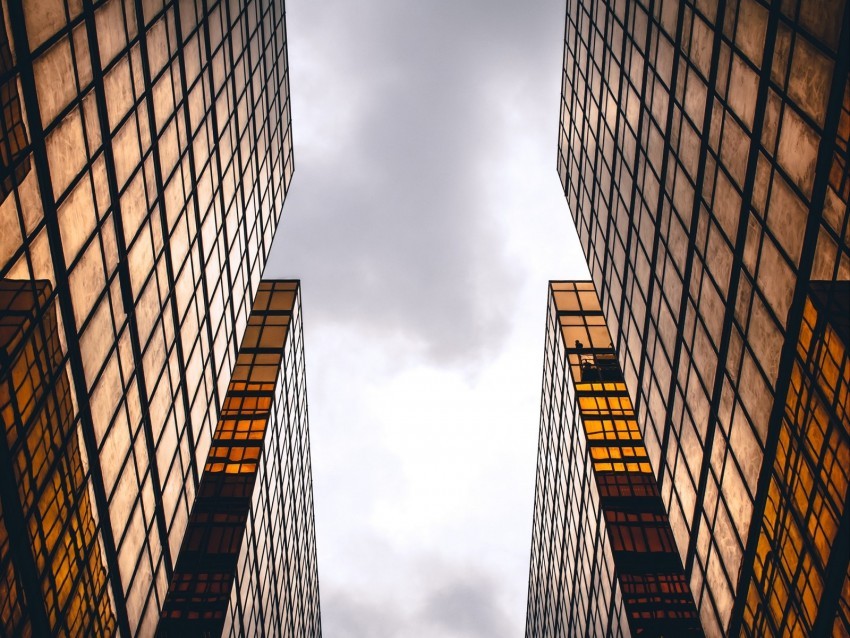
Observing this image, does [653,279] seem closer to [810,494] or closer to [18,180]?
[810,494]

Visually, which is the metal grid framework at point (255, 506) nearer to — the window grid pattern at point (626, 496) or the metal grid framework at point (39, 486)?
the metal grid framework at point (39, 486)

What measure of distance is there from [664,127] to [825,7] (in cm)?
1162

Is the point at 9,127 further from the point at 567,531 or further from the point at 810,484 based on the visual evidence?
the point at 567,531

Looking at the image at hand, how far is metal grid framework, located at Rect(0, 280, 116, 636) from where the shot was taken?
14477 mm

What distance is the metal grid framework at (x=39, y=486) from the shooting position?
1448 cm

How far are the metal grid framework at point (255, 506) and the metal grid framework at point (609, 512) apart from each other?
1999 cm

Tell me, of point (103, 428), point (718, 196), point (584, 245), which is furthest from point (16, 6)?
point (584, 245)

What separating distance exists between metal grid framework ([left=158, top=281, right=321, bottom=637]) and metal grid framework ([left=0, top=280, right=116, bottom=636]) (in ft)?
55.1

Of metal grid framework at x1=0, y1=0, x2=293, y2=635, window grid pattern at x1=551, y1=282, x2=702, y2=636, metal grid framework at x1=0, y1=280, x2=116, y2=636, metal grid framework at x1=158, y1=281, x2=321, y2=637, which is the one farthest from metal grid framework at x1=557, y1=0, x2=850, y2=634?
metal grid framework at x1=158, y1=281, x2=321, y2=637

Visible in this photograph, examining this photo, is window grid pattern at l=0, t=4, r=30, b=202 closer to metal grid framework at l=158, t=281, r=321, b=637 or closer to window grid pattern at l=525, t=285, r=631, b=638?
metal grid framework at l=158, t=281, r=321, b=637

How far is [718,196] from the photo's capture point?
21.2 metres

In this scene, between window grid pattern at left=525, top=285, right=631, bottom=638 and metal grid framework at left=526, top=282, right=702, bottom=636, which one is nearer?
metal grid framework at left=526, top=282, right=702, bottom=636

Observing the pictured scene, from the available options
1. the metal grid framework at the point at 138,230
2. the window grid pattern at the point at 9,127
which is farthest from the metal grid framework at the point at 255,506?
the window grid pattern at the point at 9,127

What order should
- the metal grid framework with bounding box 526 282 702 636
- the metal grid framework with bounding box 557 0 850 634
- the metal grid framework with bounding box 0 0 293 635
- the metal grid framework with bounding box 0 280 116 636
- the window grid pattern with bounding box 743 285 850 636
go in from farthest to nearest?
the metal grid framework with bounding box 526 282 702 636
the metal grid framework with bounding box 557 0 850 634
the window grid pattern with bounding box 743 285 850 636
the metal grid framework with bounding box 0 0 293 635
the metal grid framework with bounding box 0 280 116 636
